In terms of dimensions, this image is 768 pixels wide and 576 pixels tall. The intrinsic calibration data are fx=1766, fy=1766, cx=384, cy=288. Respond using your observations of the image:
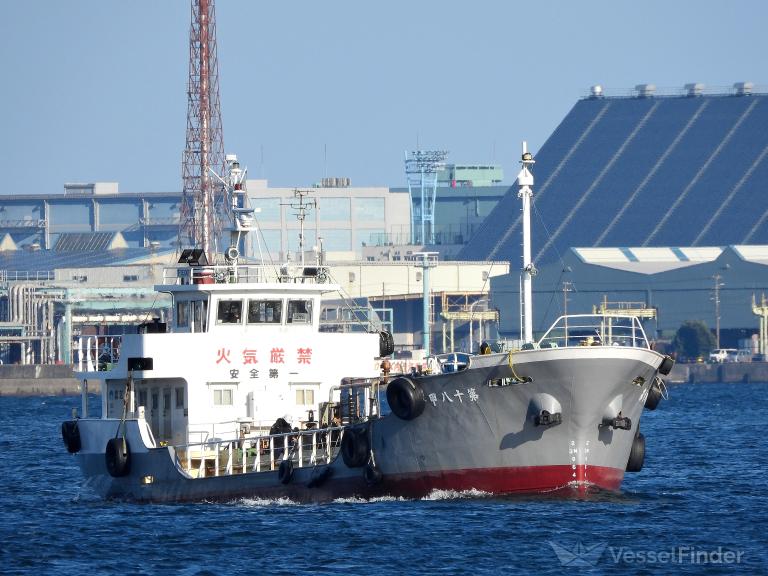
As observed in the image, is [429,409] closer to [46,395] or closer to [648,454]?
[648,454]

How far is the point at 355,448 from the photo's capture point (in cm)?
3638

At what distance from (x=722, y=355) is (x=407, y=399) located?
115 metres

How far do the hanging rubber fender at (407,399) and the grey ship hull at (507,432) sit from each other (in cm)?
16

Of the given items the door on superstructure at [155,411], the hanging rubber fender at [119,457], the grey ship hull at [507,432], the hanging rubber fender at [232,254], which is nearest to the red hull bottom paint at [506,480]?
the grey ship hull at [507,432]

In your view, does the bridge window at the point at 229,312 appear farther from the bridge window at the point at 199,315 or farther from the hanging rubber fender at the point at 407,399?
the hanging rubber fender at the point at 407,399

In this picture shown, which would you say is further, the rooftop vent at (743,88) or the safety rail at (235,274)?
the rooftop vent at (743,88)

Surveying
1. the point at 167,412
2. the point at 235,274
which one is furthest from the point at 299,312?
the point at 167,412

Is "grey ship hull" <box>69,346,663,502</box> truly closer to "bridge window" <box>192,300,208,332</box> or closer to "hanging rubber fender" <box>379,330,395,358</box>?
"bridge window" <box>192,300,208,332</box>

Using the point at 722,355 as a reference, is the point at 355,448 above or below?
above

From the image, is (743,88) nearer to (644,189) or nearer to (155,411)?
(644,189)

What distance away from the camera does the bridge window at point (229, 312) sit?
4028 centimetres

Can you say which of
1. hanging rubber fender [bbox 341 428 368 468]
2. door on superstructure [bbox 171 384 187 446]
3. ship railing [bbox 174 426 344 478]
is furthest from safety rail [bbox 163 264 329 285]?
hanging rubber fender [bbox 341 428 368 468]

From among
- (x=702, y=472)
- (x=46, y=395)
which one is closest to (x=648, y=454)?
(x=702, y=472)
